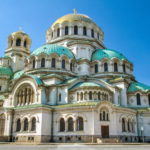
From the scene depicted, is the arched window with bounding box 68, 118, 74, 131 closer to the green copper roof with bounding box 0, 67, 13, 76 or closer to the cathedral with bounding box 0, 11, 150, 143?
the cathedral with bounding box 0, 11, 150, 143

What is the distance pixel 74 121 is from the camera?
33.2 meters

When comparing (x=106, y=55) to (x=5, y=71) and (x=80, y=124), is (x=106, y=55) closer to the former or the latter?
(x=80, y=124)

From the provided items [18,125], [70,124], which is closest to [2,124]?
[18,125]

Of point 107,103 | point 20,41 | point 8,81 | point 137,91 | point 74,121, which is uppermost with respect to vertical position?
point 20,41

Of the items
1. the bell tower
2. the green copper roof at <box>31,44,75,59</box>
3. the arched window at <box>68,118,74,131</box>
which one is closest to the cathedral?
the green copper roof at <box>31,44,75,59</box>

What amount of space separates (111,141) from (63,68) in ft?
59.6

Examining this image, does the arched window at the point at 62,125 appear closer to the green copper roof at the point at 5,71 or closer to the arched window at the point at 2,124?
the arched window at the point at 2,124

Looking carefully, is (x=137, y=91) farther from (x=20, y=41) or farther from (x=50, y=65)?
(x=20, y=41)

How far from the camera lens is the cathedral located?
33.3m

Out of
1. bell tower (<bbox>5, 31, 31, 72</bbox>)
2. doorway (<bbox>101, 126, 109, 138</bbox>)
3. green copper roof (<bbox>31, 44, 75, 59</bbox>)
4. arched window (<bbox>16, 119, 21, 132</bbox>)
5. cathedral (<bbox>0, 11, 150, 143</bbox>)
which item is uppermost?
bell tower (<bbox>5, 31, 31, 72</bbox>)

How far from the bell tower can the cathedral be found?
3.10 metres

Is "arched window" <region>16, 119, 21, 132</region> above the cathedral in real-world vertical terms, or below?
below

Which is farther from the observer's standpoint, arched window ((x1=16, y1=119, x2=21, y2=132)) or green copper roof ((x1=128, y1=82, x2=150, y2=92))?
green copper roof ((x1=128, y1=82, x2=150, y2=92))

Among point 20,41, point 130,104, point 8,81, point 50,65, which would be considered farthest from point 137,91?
point 20,41
